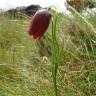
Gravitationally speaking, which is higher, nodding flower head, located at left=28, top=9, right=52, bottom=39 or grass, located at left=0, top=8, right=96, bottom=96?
nodding flower head, located at left=28, top=9, right=52, bottom=39

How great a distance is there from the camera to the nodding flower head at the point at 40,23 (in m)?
1.19

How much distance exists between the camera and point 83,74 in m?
2.08

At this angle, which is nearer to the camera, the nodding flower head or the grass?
the nodding flower head

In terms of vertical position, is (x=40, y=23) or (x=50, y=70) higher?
(x=40, y=23)

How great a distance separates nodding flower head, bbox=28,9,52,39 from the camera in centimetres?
119

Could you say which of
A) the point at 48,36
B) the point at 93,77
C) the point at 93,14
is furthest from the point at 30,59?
the point at 93,14

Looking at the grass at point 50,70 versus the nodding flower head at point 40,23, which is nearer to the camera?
the nodding flower head at point 40,23

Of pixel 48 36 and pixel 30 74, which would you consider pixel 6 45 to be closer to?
pixel 48 36

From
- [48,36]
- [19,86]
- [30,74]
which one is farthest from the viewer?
[48,36]

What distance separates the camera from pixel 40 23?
1198mm

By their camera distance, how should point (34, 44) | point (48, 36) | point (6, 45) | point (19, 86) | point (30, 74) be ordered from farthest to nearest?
1. point (6, 45)
2. point (34, 44)
3. point (48, 36)
4. point (30, 74)
5. point (19, 86)

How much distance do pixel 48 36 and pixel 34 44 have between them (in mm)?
264

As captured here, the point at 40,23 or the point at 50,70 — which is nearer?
the point at 40,23

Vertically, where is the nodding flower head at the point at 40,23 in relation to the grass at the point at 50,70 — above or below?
above
